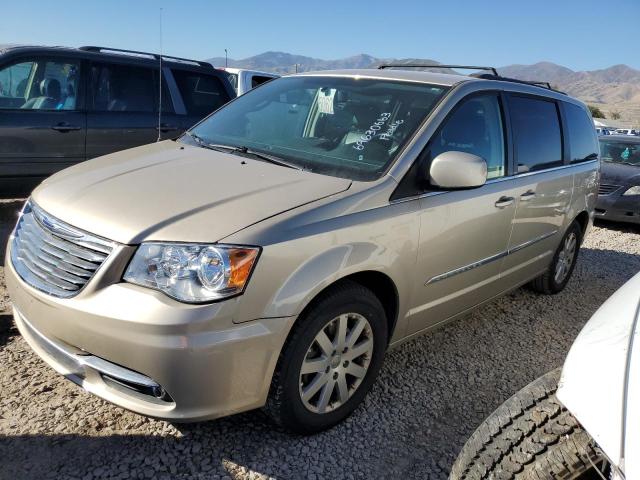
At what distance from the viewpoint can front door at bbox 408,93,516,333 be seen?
9.41 ft

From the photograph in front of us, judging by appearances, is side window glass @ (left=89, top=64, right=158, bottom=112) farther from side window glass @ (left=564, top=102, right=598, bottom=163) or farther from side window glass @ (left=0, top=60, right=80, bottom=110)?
side window glass @ (left=564, top=102, right=598, bottom=163)

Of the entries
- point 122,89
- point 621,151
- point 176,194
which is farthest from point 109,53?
point 621,151

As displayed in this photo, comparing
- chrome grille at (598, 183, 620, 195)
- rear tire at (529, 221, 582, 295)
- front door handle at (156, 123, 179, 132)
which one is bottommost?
rear tire at (529, 221, 582, 295)

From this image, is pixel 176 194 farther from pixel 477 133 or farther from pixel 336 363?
pixel 477 133

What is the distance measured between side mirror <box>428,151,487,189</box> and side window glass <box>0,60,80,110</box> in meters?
4.47

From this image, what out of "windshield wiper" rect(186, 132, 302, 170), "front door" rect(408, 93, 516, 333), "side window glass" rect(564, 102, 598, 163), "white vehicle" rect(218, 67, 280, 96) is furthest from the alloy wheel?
"white vehicle" rect(218, 67, 280, 96)

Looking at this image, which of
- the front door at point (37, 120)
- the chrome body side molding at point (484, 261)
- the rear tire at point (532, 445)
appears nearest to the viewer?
the rear tire at point (532, 445)

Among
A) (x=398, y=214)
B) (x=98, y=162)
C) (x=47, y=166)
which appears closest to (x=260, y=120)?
(x=98, y=162)

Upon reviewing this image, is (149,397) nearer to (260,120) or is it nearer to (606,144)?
(260,120)

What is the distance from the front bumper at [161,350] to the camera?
2.00 metres

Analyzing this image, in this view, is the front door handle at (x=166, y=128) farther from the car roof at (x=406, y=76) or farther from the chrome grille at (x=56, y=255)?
the chrome grille at (x=56, y=255)

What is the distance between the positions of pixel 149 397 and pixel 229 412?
323mm

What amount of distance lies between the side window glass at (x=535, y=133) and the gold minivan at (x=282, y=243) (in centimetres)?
3

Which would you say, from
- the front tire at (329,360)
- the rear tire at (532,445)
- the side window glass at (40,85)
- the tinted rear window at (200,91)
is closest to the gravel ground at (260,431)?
the front tire at (329,360)
